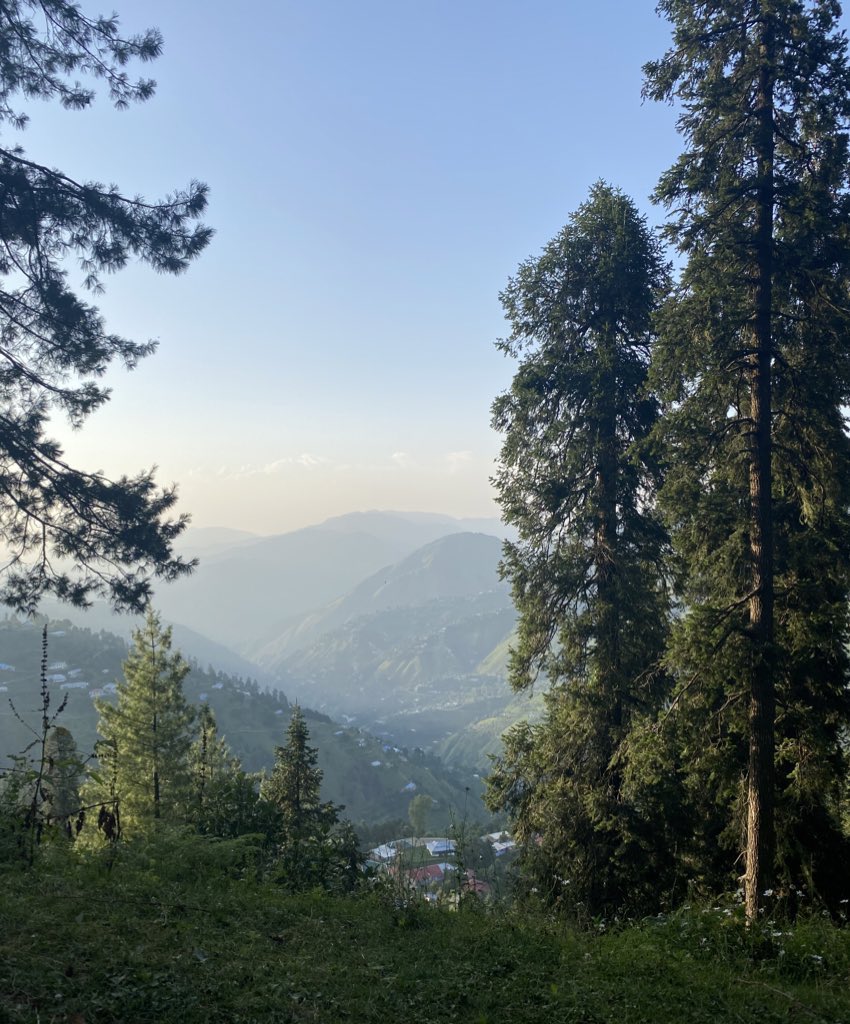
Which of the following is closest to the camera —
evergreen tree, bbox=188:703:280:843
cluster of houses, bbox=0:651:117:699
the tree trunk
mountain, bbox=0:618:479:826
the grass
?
the grass

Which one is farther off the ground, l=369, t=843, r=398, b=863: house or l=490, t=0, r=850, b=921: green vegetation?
l=490, t=0, r=850, b=921: green vegetation

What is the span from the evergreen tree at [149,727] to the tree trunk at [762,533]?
20492 millimetres

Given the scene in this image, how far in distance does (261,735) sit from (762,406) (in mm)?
174704

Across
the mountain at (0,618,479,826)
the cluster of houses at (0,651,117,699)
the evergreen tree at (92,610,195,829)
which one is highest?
the evergreen tree at (92,610,195,829)

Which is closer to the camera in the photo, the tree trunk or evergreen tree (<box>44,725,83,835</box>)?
evergreen tree (<box>44,725,83,835</box>)

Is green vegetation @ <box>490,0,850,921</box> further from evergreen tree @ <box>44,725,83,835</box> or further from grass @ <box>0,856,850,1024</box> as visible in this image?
evergreen tree @ <box>44,725,83,835</box>

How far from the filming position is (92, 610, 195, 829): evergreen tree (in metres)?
24.0

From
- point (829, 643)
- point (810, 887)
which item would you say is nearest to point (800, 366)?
point (829, 643)

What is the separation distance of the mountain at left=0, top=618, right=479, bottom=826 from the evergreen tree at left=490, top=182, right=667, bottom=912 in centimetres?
13388

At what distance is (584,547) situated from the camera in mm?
12266

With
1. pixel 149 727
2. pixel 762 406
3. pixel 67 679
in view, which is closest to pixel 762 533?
pixel 762 406

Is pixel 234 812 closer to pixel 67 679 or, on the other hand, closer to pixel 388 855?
pixel 388 855

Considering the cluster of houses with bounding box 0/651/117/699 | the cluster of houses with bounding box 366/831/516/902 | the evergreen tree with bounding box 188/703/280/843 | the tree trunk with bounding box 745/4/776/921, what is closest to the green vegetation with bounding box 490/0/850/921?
the tree trunk with bounding box 745/4/776/921

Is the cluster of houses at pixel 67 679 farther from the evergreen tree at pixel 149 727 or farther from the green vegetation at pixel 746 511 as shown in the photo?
the green vegetation at pixel 746 511
